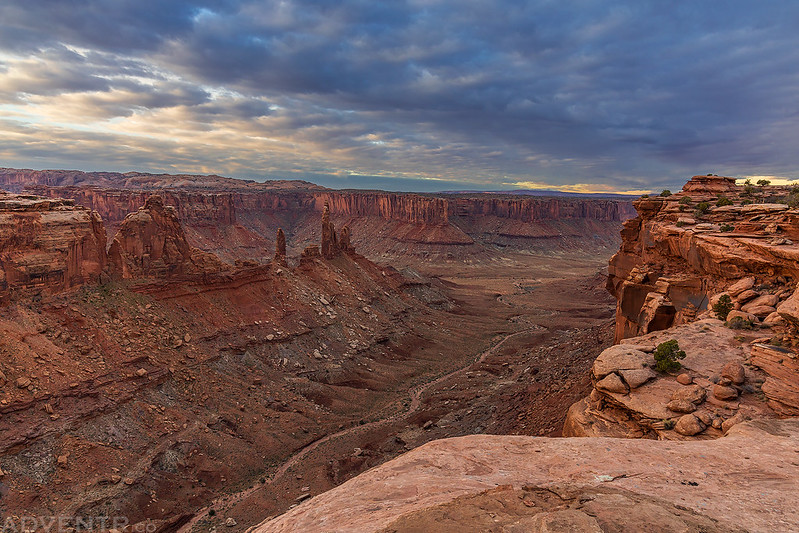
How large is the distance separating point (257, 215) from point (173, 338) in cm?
15919

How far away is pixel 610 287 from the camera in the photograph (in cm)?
3553

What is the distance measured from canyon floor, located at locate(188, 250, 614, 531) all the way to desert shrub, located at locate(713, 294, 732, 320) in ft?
27.9

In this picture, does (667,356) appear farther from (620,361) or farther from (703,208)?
(703,208)

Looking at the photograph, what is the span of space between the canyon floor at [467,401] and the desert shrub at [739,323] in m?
9.12

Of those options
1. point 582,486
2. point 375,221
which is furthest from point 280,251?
point 375,221

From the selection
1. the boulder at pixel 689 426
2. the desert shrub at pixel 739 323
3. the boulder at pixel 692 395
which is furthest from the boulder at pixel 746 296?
the boulder at pixel 689 426

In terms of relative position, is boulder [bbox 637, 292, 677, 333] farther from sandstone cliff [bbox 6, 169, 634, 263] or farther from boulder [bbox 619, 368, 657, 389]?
sandstone cliff [bbox 6, 169, 634, 263]

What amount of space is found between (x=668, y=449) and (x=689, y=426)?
5.59 ft

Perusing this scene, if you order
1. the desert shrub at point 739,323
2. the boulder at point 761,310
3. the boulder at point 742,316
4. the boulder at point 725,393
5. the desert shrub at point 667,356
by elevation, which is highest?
the boulder at point 761,310

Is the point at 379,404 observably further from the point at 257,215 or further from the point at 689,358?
the point at 257,215

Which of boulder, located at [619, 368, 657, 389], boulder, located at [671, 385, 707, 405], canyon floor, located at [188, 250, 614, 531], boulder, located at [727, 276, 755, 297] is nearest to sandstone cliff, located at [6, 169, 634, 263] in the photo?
canyon floor, located at [188, 250, 614, 531]

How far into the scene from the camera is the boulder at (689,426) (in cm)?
1228

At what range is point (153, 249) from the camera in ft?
127

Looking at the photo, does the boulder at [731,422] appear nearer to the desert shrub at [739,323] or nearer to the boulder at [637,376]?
the boulder at [637,376]
